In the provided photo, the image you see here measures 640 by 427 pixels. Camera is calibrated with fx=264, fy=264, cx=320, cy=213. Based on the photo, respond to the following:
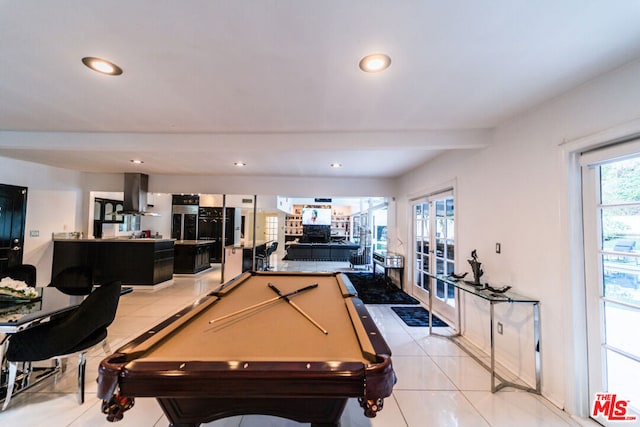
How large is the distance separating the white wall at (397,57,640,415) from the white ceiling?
172 millimetres

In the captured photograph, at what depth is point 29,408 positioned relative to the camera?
6.38ft

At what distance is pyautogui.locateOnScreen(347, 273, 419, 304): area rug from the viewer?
4840mm

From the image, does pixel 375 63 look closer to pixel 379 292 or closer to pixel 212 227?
pixel 379 292

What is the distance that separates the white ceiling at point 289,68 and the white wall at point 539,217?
172mm

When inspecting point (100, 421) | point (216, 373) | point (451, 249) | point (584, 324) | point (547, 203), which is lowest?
point (100, 421)

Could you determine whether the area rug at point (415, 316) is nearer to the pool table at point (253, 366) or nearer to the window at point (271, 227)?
the pool table at point (253, 366)

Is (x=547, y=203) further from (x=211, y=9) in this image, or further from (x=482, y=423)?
(x=211, y=9)

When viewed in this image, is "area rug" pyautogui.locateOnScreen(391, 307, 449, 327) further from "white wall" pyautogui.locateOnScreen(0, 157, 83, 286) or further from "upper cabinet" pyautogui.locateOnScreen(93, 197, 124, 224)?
"upper cabinet" pyautogui.locateOnScreen(93, 197, 124, 224)

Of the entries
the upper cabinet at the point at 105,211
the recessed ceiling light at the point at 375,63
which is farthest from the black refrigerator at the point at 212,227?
the recessed ceiling light at the point at 375,63

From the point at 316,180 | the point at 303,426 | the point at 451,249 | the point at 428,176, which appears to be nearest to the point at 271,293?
the point at 303,426

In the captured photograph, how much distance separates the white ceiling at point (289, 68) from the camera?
132 centimetres

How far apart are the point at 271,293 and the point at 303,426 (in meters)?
0.98

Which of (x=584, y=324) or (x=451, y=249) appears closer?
(x=584, y=324)

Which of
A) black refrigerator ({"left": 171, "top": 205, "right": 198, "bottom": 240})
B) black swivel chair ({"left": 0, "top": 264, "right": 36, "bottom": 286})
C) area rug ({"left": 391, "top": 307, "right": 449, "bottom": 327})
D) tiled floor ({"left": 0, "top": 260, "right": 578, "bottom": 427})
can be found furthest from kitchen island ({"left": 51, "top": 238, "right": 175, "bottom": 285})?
area rug ({"left": 391, "top": 307, "right": 449, "bottom": 327})
